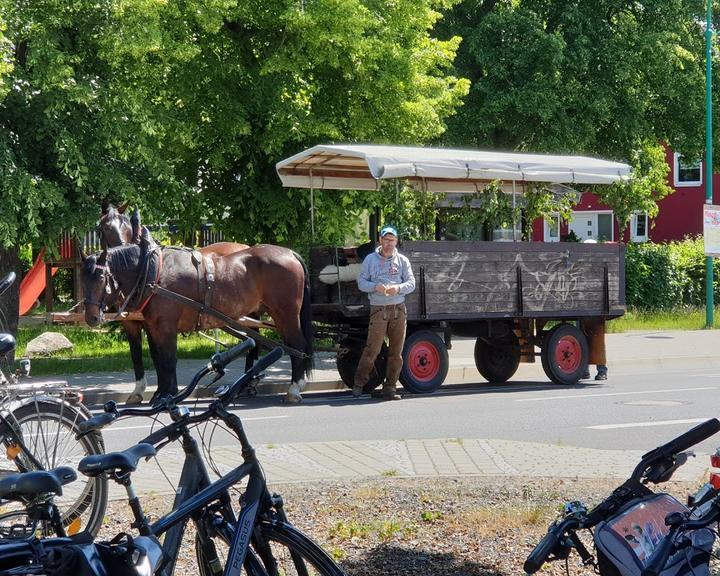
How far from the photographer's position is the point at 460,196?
15961 mm

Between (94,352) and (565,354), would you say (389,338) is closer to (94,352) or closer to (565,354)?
(565,354)

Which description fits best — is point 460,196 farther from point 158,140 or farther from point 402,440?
point 402,440

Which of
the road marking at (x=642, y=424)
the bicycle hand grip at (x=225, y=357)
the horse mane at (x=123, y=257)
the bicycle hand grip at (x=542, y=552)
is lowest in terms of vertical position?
the road marking at (x=642, y=424)

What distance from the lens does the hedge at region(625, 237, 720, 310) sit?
28672 millimetres

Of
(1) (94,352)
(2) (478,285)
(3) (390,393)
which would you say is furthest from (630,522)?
(1) (94,352)

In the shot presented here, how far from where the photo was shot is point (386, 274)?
43.8ft

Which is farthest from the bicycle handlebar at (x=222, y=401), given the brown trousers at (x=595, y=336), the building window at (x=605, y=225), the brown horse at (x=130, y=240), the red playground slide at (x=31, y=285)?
the building window at (x=605, y=225)

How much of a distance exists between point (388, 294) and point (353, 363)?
1.81 metres

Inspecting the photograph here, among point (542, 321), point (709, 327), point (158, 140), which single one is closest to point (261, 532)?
point (542, 321)

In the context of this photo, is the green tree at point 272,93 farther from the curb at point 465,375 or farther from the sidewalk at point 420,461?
the sidewalk at point 420,461

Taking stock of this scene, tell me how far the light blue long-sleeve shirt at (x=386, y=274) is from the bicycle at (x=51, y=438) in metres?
7.59

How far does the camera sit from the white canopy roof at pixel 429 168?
547 inches

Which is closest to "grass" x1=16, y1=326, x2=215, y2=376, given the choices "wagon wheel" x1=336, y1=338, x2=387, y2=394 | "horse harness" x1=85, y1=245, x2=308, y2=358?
"wagon wheel" x1=336, y1=338, x2=387, y2=394

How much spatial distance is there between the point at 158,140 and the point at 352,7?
3.57 metres
